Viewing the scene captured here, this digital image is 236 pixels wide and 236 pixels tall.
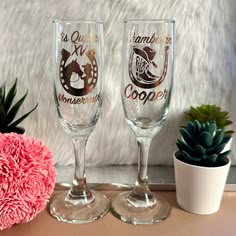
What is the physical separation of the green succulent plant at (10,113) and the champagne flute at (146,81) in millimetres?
146

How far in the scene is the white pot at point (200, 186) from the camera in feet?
1.49

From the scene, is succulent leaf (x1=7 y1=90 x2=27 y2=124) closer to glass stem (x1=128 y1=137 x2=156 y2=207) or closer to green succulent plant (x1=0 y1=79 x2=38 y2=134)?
green succulent plant (x1=0 y1=79 x2=38 y2=134)

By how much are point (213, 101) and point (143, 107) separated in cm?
15

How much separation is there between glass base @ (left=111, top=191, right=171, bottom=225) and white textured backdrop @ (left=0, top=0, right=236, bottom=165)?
0.10 m

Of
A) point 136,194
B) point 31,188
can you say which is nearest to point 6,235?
point 31,188

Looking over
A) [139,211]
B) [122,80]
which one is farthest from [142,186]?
[122,80]

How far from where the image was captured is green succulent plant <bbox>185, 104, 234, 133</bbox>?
1.73 ft

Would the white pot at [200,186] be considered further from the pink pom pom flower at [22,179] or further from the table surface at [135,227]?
the pink pom pom flower at [22,179]

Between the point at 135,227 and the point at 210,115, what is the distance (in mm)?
184

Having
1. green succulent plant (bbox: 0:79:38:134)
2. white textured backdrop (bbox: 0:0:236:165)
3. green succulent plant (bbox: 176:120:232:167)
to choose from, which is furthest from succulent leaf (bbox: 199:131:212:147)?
green succulent plant (bbox: 0:79:38:134)

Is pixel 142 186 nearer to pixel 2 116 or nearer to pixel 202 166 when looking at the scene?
pixel 202 166

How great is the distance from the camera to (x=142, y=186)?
19.7 inches

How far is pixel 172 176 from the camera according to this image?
1.84 feet

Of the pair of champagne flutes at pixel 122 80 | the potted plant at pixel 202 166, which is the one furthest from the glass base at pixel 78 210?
the potted plant at pixel 202 166
